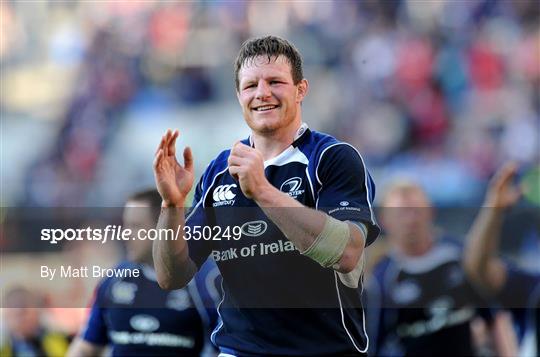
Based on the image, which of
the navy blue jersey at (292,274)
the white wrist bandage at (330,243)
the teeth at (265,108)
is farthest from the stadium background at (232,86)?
the white wrist bandage at (330,243)

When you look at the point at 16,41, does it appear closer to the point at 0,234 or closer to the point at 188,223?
the point at 0,234

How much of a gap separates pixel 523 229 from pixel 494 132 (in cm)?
397

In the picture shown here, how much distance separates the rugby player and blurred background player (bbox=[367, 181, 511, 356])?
2617 millimetres

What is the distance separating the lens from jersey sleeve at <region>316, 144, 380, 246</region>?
3330 mm

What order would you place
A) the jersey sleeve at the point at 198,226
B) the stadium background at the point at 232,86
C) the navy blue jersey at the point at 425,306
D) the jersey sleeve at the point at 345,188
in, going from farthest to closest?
the stadium background at the point at 232,86 < the navy blue jersey at the point at 425,306 < the jersey sleeve at the point at 198,226 < the jersey sleeve at the point at 345,188

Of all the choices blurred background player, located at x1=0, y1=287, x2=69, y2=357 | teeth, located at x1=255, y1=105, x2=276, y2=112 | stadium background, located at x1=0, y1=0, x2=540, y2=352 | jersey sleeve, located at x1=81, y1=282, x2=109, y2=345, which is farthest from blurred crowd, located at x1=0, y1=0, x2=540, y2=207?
teeth, located at x1=255, y1=105, x2=276, y2=112

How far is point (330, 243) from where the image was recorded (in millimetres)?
3195

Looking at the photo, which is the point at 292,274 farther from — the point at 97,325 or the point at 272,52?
the point at 97,325

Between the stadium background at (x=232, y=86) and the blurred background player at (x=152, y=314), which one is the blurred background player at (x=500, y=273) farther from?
the stadium background at (x=232, y=86)

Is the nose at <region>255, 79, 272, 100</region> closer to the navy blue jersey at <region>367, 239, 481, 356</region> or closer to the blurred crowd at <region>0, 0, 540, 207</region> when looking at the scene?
the navy blue jersey at <region>367, 239, 481, 356</region>

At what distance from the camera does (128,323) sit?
18.2ft

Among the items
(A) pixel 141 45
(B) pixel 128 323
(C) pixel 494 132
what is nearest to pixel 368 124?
(C) pixel 494 132

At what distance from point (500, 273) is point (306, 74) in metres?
6.30

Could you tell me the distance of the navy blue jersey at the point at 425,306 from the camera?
6.09 metres
